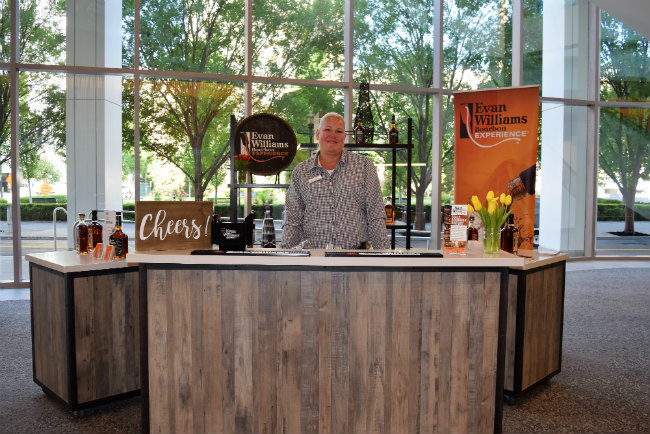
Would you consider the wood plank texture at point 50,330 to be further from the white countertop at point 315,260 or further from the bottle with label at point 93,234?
the white countertop at point 315,260

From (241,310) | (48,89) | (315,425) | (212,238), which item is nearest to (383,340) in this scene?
(315,425)

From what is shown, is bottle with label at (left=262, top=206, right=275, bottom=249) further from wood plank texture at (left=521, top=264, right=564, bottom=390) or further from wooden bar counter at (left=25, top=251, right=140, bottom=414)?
wood plank texture at (left=521, top=264, right=564, bottom=390)

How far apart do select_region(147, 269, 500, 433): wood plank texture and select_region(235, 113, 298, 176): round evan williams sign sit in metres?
1.97

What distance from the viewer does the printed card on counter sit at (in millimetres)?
2727

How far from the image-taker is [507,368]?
130 inches

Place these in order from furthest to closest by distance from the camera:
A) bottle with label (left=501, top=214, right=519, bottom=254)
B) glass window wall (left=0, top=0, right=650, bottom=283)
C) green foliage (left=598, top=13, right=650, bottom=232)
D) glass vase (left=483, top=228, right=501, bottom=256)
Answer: green foliage (left=598, top=13, right=650, bottom=232) → glass window wall (left=0, top=0, right=650, bottom=283) → bottle with label (left=501, top=214, right=519, bottom=254) → glass vase (left=483, top=228, right=501, bottom=256)

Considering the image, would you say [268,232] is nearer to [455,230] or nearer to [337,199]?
[337,199]

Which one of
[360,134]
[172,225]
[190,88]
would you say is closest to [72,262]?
[172,225]

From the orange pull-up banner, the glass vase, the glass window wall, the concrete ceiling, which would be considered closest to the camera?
the glass vase

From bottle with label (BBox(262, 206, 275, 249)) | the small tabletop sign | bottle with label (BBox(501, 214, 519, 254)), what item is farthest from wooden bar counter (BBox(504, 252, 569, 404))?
the small tabletop sign

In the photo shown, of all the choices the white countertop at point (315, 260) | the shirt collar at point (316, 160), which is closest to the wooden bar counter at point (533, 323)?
the white countertop at point (315, 260)

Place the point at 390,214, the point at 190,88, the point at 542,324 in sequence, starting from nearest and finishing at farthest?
the point at 542,324 < the point at 390,214 < the point at 190,88

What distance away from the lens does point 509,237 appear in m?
3.50

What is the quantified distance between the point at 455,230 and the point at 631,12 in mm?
7407
